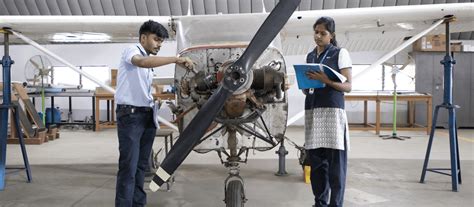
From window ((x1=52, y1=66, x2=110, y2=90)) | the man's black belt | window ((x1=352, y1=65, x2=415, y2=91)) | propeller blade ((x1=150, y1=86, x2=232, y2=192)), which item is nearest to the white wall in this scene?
window ((x1=52, y1=66, x2=110, y2=90))

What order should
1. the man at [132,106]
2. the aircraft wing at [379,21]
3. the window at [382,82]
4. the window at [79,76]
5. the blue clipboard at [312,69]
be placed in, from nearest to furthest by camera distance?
1. the blue clipboard at [312,69]
2. the man at [132,106]
3. the aircraft wing at [379,21]
4. the window at [382,82]
5. the window at [79,76]

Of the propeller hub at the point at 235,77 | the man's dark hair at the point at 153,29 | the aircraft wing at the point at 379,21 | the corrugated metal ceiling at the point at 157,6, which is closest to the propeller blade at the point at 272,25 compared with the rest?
the propeller hub at the point at 235,77

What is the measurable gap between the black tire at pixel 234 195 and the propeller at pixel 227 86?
59cm

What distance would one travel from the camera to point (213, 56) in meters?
3.18

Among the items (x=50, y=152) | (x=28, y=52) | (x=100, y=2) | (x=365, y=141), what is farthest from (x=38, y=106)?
(x=365, y=141)

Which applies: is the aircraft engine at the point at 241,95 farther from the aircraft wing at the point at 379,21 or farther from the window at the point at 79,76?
the window at the point at 79,76

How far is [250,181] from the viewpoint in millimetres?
4867

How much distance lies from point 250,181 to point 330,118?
A: 2.12 metres

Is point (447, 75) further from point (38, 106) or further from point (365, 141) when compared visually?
point (38, 106)

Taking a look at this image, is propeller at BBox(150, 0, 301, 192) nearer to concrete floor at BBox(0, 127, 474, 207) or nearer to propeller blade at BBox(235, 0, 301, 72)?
propeller blade at BBox(235, 0, 301, 72)

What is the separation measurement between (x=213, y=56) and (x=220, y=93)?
0.97 metres

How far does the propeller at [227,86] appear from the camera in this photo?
7.38 feet

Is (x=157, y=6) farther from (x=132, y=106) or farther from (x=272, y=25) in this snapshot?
(x=272, y=25)

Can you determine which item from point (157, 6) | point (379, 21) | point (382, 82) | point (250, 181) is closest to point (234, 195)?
point (250, 181)
